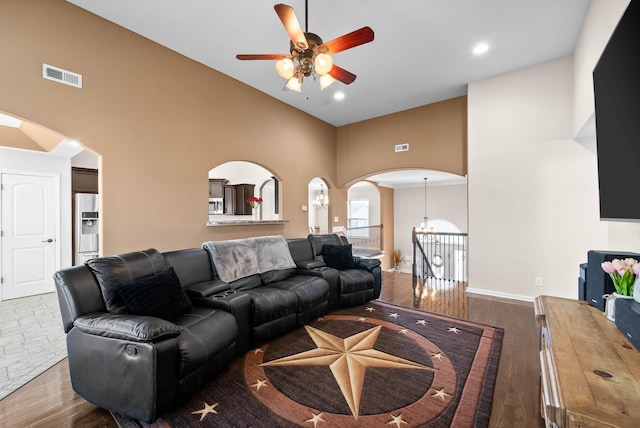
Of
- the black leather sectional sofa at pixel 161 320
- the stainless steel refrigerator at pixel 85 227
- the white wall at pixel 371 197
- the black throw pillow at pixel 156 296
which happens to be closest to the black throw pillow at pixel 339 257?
the black leather sectional sofa at pixel 161 320

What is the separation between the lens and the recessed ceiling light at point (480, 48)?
3.68 metres

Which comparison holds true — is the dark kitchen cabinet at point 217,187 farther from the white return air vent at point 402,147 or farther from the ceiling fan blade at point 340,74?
the ceiling fan blade at point 340,74

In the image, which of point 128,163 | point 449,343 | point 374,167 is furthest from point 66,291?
point 374,167

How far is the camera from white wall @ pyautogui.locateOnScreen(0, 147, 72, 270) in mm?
4762

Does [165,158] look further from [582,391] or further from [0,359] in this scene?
[582,391]

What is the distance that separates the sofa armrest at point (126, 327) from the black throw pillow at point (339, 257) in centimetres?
266

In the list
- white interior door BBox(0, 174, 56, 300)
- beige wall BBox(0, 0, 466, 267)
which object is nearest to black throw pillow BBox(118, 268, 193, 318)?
beige wall BBox(0, 0, 466, 267)

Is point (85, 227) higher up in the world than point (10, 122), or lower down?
lower down

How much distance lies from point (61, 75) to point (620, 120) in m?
4.80

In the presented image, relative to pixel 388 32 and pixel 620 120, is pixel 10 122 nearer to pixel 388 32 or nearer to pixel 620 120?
pixel 388 32

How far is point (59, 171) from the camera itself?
17.1ft

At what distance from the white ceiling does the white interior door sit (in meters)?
3.63

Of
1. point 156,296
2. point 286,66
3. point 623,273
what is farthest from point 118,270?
point 623,273

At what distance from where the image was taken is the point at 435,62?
4.09m
